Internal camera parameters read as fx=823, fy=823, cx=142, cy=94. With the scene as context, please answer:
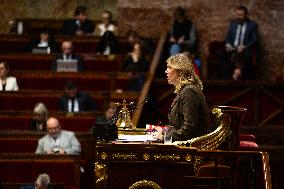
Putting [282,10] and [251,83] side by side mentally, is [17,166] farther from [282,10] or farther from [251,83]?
[282,10]

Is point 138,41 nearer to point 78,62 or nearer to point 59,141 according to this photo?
point 78,62

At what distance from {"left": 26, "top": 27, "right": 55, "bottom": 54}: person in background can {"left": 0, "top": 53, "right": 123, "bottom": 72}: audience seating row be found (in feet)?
1.07

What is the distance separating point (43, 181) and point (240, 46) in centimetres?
393

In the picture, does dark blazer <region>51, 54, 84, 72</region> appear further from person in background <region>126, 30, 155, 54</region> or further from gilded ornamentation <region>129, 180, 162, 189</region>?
gilded ornamentation <region>129, 180, 162, 189</region>

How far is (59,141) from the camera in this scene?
855 cm

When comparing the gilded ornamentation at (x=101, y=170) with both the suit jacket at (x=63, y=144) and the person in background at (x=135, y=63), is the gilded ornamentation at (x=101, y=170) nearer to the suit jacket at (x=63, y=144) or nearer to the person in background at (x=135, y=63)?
the suit jacket at (x=63, y=144)

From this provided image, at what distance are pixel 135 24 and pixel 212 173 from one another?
21.7 feet

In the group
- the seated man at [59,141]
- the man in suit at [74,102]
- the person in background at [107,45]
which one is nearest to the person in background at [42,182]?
the seated man at [59,141]

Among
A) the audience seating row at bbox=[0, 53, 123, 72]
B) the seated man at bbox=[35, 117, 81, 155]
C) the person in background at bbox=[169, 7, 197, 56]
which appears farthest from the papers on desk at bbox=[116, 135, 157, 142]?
the person in background at bbox=[169, 7, 197, 56]

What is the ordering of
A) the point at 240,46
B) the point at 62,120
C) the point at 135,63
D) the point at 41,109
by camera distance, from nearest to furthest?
the point at 41,109, the point at 62,120, the point at 135,63, the point at 240,46

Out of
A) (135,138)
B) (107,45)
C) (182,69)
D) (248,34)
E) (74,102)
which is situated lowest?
(135,138)

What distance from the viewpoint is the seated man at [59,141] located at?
8492mm

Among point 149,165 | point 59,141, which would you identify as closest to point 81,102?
point 59,141

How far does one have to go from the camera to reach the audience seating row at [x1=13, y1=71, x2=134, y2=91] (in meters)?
10.2
